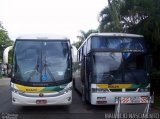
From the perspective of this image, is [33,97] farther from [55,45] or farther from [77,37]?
[77,37]

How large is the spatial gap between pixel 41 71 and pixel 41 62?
395 mm

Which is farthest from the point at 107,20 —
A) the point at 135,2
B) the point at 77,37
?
the point at 77,37

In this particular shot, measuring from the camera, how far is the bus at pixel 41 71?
1468cm

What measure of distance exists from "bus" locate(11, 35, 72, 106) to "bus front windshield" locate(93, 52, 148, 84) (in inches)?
49.1

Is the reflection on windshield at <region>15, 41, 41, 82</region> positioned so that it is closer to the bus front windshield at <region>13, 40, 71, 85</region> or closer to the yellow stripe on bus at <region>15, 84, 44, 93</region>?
the bus front windshield at <region>13, 40, 71, 85</region>

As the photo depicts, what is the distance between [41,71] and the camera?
49.1 ft

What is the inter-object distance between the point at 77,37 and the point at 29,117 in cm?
4745

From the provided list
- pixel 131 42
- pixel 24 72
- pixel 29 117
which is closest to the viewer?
pixel 29 117

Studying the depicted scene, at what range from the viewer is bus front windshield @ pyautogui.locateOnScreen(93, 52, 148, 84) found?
15477mm

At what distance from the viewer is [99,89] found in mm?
15352

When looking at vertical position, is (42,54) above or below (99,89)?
above

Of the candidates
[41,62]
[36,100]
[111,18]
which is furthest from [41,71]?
[111,18]

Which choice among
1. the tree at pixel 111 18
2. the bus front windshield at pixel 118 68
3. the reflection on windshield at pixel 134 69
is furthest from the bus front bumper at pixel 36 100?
the tree at pixel 111 18

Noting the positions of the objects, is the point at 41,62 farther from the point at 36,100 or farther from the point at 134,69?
the point at 134,69
